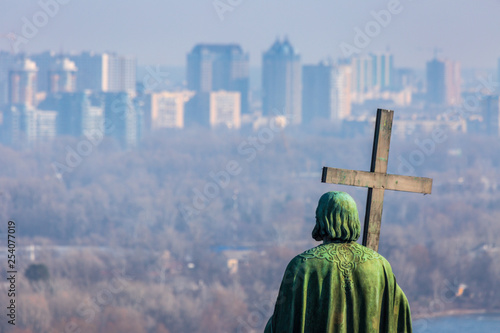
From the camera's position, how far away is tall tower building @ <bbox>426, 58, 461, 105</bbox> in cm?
8556

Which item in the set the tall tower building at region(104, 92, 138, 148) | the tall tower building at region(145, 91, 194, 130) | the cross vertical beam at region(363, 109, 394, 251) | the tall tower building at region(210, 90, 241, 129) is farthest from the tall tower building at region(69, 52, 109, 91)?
the cross vertical beam at region(363, 109, 394, 251)

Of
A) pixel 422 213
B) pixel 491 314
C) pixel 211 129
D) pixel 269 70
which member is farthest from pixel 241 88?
pixel 491 314

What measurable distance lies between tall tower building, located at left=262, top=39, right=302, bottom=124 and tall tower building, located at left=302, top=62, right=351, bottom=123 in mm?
693

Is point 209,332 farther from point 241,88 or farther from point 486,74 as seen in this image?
point 241,88

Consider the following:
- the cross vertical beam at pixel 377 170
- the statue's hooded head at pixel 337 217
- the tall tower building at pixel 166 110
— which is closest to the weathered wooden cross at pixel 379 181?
the cross vertical beam at pixel 377 170

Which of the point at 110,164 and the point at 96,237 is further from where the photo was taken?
the point at 110,164

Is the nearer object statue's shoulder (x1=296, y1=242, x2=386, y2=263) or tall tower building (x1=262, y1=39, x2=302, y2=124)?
statue's shoulder (x1=296, y1=242, x2=386, y2=263)

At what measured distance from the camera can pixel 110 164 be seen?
7781cm

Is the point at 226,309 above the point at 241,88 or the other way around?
the other way around

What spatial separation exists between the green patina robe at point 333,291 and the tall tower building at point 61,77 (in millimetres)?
86937

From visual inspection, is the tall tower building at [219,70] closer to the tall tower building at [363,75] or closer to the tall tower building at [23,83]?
the tall tower building at [363,75]

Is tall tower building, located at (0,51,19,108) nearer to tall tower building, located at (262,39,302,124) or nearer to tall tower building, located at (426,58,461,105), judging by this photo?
tall tower building, located at (262,39,302,124)

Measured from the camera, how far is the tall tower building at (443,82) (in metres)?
85.6

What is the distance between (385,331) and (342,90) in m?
92.3
